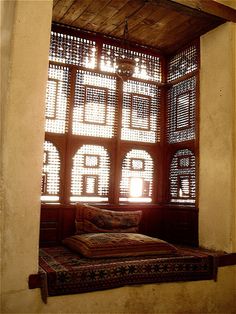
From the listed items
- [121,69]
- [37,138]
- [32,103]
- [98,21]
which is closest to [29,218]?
[37,138]

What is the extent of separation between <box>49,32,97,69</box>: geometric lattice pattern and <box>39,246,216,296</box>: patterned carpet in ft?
9.42

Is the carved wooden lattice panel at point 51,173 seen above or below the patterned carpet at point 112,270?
above

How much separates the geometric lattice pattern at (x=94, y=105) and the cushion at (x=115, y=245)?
1.71m

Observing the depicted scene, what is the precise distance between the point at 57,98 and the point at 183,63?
226 cm

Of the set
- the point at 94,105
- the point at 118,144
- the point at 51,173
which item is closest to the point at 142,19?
the point at 94,105

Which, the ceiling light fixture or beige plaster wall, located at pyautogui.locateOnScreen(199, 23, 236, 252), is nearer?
beige plaster wall, located at pyautogui.locateOnScreen(199, 23, 236, 252)

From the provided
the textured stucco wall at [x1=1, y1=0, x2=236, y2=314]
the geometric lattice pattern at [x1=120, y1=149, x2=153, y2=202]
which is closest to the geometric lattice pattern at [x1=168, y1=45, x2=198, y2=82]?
the geometric lattice pattern at [x1=120, y1=149, x2=153, y2=202]

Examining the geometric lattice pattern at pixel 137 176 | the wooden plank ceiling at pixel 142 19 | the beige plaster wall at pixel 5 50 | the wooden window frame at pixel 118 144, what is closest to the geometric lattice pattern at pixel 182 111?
the wooden window frame at pixel 118 144

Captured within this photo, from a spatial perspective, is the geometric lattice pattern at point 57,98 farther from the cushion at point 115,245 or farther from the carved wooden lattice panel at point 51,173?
the cushion at point 115,245

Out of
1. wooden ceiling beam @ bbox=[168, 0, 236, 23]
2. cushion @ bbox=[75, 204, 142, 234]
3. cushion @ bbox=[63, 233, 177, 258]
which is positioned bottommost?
cushion @ bbox=[63, 233, 177, 258]

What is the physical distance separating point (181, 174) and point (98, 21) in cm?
276

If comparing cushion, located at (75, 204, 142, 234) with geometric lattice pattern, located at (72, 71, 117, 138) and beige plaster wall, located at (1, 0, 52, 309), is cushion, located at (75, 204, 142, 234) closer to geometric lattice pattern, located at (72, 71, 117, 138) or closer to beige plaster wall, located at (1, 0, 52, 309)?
geometric lattice pattern, located at (72, 71, 117, 138)

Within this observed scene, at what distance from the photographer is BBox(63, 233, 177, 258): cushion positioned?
14.3 ft

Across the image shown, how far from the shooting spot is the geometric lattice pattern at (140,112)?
5.93 meters
